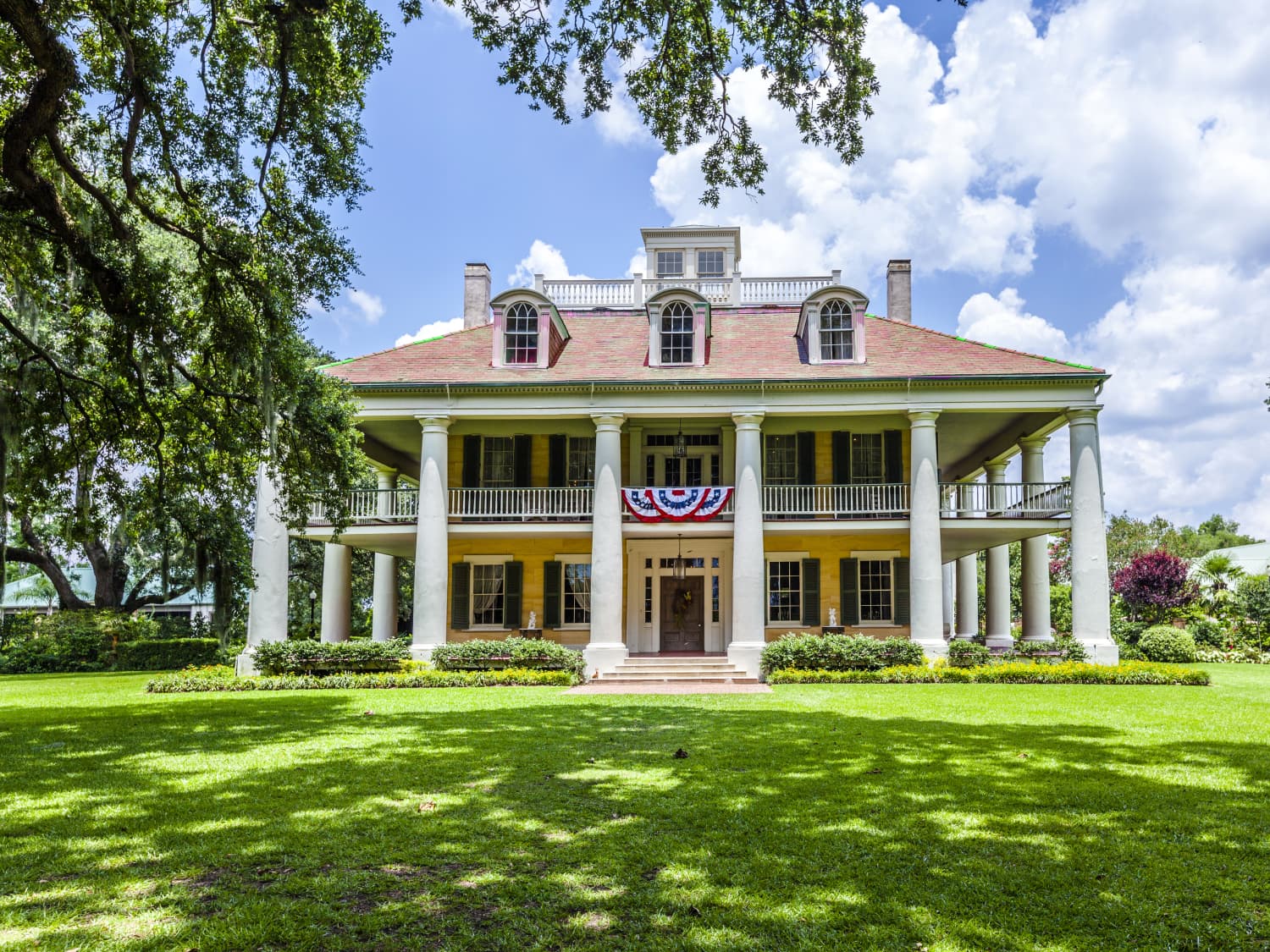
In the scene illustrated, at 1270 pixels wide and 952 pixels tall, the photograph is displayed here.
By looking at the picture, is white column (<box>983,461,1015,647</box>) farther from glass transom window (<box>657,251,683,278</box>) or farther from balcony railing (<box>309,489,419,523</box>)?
balcony railing (<box>309,489,419,523</box>)

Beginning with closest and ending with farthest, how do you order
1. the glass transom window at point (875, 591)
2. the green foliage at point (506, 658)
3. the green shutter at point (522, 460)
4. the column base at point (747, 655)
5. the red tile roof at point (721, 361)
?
1. the green foliage at point (506, 658)
2. the column base at point (747, 655)
3. the red tile roof at point (721, 361)
4. the green shutter at point (522, 460)
5. the glass transom window at point (875, 591)

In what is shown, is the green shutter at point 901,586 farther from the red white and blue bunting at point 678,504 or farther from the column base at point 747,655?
the red white and blue bunting at point 678,504

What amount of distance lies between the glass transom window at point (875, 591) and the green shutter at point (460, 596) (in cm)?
1024

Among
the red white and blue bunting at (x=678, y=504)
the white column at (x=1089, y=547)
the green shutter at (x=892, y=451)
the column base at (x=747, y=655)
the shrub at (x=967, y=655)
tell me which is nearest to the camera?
the shrub at (x=967, y=655)

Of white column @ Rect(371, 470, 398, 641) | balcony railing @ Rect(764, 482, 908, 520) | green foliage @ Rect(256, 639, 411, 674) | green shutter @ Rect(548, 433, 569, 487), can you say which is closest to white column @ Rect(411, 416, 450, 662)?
green foliage @ Rect(256, 639, 411, 674)

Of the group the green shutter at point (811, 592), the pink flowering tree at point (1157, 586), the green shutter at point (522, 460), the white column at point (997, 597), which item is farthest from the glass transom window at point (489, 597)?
the pink flowering tree at point (1157, 586)

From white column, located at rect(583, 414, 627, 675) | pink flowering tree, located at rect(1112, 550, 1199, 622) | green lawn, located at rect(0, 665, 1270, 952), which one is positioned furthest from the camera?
pink flowering tree, located at rect(1112, 550, 1199, 622)

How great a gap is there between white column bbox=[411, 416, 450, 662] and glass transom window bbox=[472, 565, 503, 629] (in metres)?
2.68

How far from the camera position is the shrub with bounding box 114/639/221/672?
2845 centimetres

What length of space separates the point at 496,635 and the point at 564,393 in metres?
6.67

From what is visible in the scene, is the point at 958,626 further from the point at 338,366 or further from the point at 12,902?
the point at 12,902

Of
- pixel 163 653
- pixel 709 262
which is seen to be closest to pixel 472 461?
pixel 709 262

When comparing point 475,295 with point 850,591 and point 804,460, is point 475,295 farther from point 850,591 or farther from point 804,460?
point 850,591

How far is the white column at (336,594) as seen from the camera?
74.4 feet
